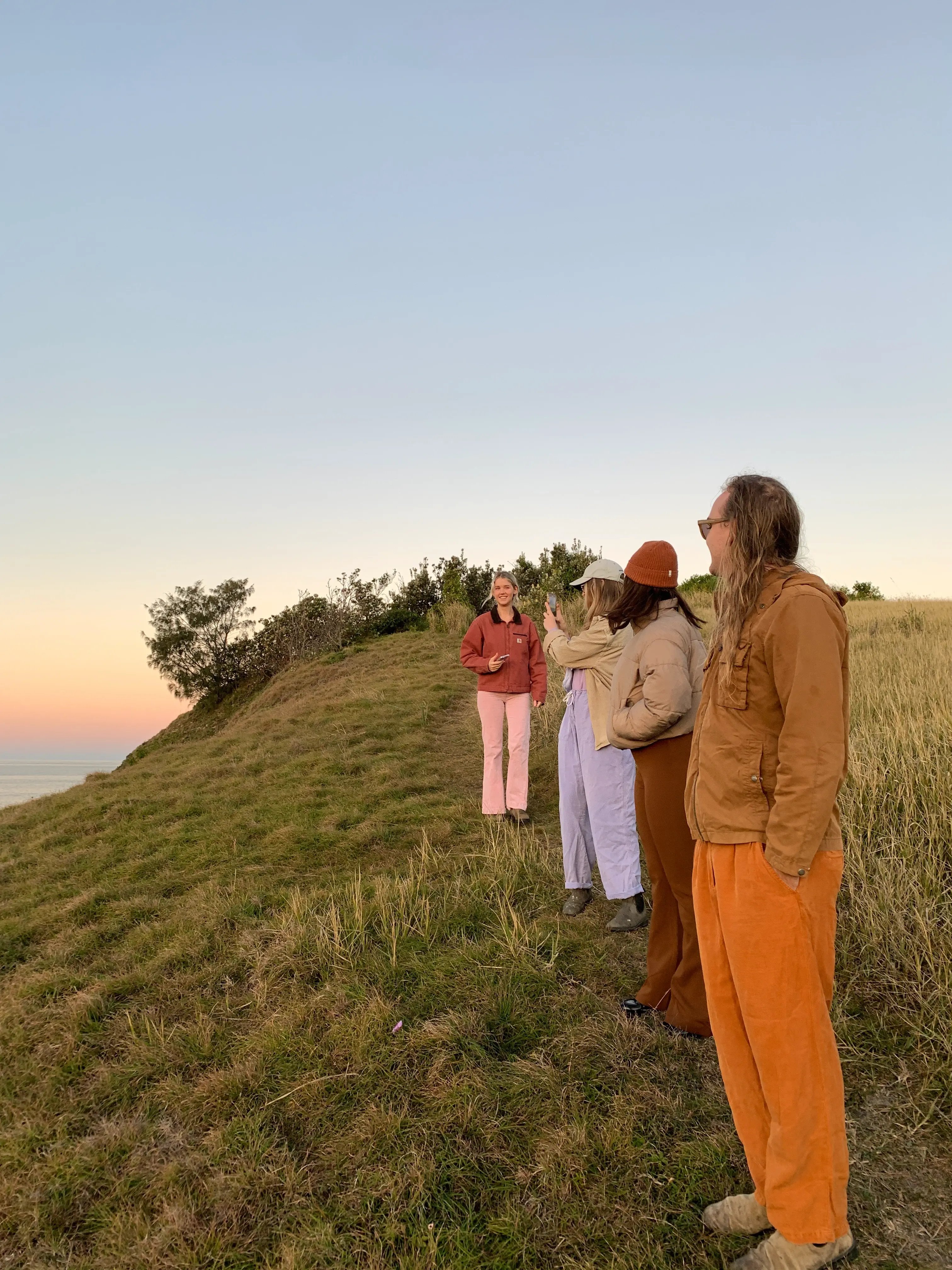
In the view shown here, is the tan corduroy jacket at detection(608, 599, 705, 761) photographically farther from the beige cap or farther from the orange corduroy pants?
the orange corduroy pants

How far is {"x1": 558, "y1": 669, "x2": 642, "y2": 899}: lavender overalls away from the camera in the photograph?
4.98 meters

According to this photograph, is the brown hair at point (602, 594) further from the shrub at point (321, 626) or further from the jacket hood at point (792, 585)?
the shrub at point (321, 626)

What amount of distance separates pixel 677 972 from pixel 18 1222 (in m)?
2.80

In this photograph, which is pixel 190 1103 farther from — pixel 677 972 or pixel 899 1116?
pixel 899 1116

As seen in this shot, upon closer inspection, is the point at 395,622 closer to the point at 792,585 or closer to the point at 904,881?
the point at 904,881

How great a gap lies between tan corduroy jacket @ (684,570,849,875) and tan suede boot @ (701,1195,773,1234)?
1222 mm

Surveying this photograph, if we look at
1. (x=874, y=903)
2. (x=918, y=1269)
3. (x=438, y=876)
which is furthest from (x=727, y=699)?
(x=438, y=876)

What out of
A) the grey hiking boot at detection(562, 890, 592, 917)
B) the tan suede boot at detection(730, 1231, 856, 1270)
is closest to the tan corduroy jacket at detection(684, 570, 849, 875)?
the tan suede boot at detection(730, 1231, 856, 1270)

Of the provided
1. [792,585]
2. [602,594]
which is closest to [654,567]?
[602,594]

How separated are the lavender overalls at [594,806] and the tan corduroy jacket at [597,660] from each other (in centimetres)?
8

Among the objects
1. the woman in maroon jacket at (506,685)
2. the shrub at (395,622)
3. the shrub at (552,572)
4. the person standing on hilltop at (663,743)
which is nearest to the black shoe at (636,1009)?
the person standing on hilltop at (663,743)

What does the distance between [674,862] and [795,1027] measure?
149cm

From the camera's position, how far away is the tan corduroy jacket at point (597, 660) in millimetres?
4973

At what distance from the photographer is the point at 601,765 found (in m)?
5.03
